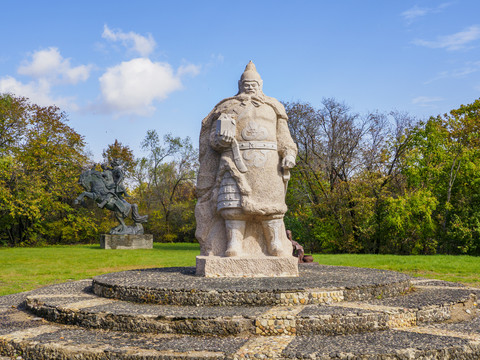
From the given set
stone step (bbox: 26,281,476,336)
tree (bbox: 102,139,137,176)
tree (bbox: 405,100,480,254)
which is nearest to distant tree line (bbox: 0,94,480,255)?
tree (bbox: 405,100,480,254)

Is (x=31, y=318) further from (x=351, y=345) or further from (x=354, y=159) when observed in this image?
(x=354, y=159)

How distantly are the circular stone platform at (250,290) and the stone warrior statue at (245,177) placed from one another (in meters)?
1.03

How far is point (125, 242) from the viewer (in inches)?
806

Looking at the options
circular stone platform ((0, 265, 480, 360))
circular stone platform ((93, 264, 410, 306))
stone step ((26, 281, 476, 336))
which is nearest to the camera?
circular stone platform ((0, 265, 480, 360))

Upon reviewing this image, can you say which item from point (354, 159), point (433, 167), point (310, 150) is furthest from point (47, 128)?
point (433, 167)

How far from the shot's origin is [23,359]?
348 cm

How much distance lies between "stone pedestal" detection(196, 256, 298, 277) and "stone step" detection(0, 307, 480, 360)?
1942 millimetres

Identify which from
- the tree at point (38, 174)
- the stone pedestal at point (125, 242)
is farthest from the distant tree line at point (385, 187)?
the tree at point (38, 174)

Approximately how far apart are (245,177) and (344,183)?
14.5 metres

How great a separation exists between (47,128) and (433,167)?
66.5 feet

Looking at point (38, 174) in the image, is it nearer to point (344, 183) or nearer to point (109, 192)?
point (109, 192)

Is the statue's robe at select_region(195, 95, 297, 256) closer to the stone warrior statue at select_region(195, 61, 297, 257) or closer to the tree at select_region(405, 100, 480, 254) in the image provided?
the stone warrior statue at select_region(195, 61, 297, 257)

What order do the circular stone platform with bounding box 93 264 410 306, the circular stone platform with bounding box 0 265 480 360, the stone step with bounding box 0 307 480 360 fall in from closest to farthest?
the stone step with bounding box 0 307 480 360, the circular stone platform with bounding box 0 265 480 360, the circular stone platform with bounding box 93 264 410 306

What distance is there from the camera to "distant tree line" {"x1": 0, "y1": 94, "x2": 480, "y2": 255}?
18.6m
